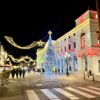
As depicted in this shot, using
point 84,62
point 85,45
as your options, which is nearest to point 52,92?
point 85,45

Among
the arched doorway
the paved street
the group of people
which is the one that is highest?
the arched doorway

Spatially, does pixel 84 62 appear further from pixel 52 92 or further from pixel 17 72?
pixel 52 92

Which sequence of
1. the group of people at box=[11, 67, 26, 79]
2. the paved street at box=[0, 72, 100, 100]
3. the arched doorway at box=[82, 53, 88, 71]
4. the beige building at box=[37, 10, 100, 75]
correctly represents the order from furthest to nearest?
the arched doorway at box=[82, 53, 88, 71]
the beige building at box=[37, 10, 100, 75]
the group of people at box=[11, 67, 26, 79]
the paved street at box=[0, 72, 100, 100]

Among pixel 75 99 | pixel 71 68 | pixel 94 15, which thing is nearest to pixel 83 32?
pixel 94 15

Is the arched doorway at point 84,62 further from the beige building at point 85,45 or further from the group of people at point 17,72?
the group of people at point 17,72

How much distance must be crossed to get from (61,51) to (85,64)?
18176 millimetres

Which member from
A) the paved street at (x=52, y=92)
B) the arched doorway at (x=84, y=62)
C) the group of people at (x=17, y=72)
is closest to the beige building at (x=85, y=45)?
the arched doorway at (x=84, y=62)

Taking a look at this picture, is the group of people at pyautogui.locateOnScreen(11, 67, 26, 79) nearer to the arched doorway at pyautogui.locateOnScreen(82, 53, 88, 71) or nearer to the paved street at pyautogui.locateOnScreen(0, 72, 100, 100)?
the arched doorway at pyautogui.locateOnScreen(82, 53, 88, 71)

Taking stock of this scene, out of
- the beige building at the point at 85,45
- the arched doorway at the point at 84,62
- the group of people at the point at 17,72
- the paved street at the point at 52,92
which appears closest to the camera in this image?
the paved street at the point at 52,92

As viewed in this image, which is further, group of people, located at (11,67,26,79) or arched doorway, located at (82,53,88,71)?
arched doorway, located at (82,53,88,71)

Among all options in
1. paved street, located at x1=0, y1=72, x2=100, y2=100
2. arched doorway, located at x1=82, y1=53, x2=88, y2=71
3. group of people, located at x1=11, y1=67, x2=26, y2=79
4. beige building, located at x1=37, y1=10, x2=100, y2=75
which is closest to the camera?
paved street, located at x1=0, y1=72, x2=100, y2=100

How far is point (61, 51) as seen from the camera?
61.1 m

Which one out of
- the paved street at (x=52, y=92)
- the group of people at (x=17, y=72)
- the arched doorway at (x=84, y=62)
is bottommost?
the paved street at (x=52, y=92)

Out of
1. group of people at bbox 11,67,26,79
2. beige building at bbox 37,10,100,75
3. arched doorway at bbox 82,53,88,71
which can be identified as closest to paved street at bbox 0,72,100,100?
group of people at bbox 11,67,26,79
